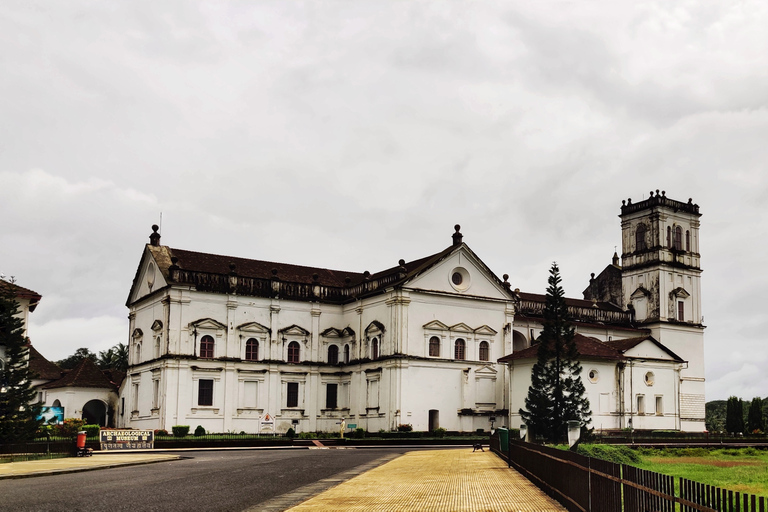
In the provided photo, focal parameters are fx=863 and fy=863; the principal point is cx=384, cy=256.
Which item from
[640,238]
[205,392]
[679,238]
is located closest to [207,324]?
[205,392]

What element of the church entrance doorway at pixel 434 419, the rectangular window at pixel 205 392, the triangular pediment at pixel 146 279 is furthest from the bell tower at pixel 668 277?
the triangular pediment at pixel 146 279

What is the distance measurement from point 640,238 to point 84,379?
51763 millimetres

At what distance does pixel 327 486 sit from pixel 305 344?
Result: 1751 inches

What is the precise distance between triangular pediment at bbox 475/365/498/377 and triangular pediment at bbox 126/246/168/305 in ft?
76.3

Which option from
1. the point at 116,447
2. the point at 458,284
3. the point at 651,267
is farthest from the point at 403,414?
the point at 651,267

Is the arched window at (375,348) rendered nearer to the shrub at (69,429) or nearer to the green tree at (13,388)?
the shrub at (69,429)

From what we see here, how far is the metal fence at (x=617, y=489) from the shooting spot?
8.42 m

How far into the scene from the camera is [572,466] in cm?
1556

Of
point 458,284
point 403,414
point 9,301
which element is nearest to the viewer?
point 9,301

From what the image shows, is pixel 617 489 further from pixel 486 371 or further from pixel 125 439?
pixel 486 371

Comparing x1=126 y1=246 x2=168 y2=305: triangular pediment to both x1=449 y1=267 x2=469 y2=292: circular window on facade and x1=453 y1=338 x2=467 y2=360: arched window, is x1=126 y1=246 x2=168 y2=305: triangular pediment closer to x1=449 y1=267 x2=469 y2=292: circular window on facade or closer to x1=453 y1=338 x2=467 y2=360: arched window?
x1=449 y1=267 x2=469 y2=292: circular window on facade

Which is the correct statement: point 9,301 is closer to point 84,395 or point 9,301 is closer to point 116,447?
point 116,447

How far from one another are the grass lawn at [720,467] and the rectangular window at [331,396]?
2879 cm

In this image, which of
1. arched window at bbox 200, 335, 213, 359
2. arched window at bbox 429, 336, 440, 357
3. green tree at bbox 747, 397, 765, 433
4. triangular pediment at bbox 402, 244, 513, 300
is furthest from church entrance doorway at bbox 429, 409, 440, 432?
green tree at bbox 747, 397, 765, 433
